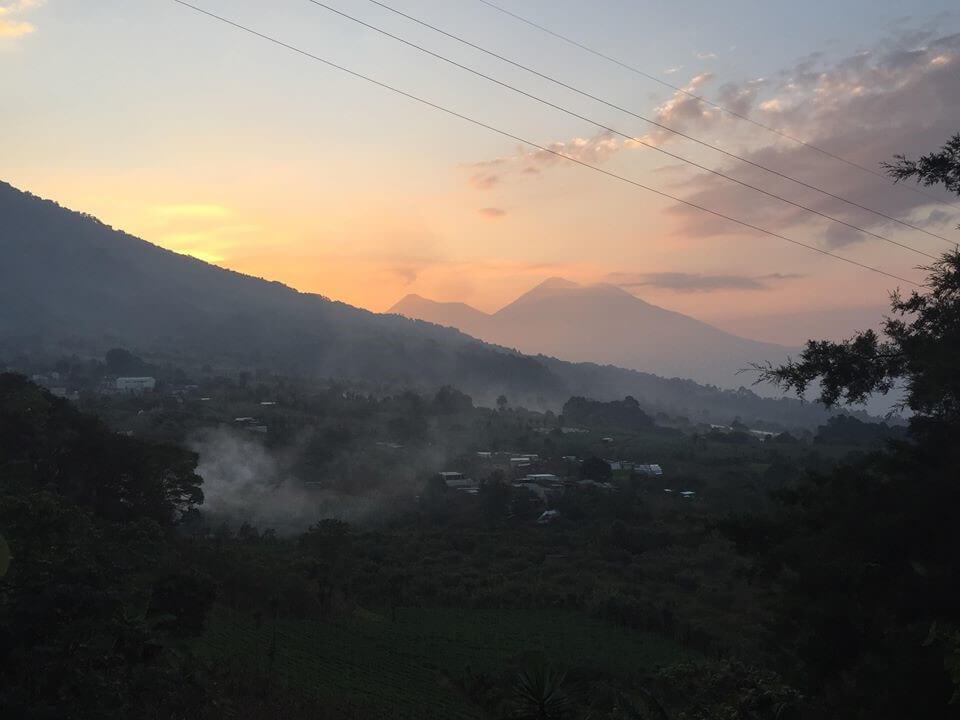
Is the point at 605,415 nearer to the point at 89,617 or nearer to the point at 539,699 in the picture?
the point at 89,617

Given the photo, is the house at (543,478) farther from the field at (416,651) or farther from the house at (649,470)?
the field at (416,651)

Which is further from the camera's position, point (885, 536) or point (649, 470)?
point (649, 470)

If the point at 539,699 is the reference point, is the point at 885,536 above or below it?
above

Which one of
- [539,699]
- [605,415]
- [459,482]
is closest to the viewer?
[539,699]

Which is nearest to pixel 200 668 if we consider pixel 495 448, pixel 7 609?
pixel 7 609

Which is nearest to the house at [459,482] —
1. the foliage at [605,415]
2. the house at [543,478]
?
the house at [543,478]

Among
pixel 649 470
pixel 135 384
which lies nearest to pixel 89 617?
pixel 649 470

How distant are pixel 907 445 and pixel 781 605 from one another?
4.11 meters

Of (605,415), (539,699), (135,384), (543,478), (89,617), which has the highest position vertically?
(605,415)

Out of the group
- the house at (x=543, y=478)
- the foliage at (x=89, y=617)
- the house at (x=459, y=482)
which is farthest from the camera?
the house at (x=543, y=478)

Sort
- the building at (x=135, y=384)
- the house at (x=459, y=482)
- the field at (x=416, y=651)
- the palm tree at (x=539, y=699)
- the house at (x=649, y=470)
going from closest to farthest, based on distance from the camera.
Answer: the palm tree at (x=539, y=699)
the field at (x=416, y=651)
the house at (x=459, y=482)
the house at (x=649, y=470)
the building at (x=135, y=384)

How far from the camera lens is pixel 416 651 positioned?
28.7 m

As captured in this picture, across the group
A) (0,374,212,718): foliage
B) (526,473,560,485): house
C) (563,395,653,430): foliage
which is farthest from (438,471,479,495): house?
(563,395,653,430): foliage

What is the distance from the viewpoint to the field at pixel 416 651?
2175cm
